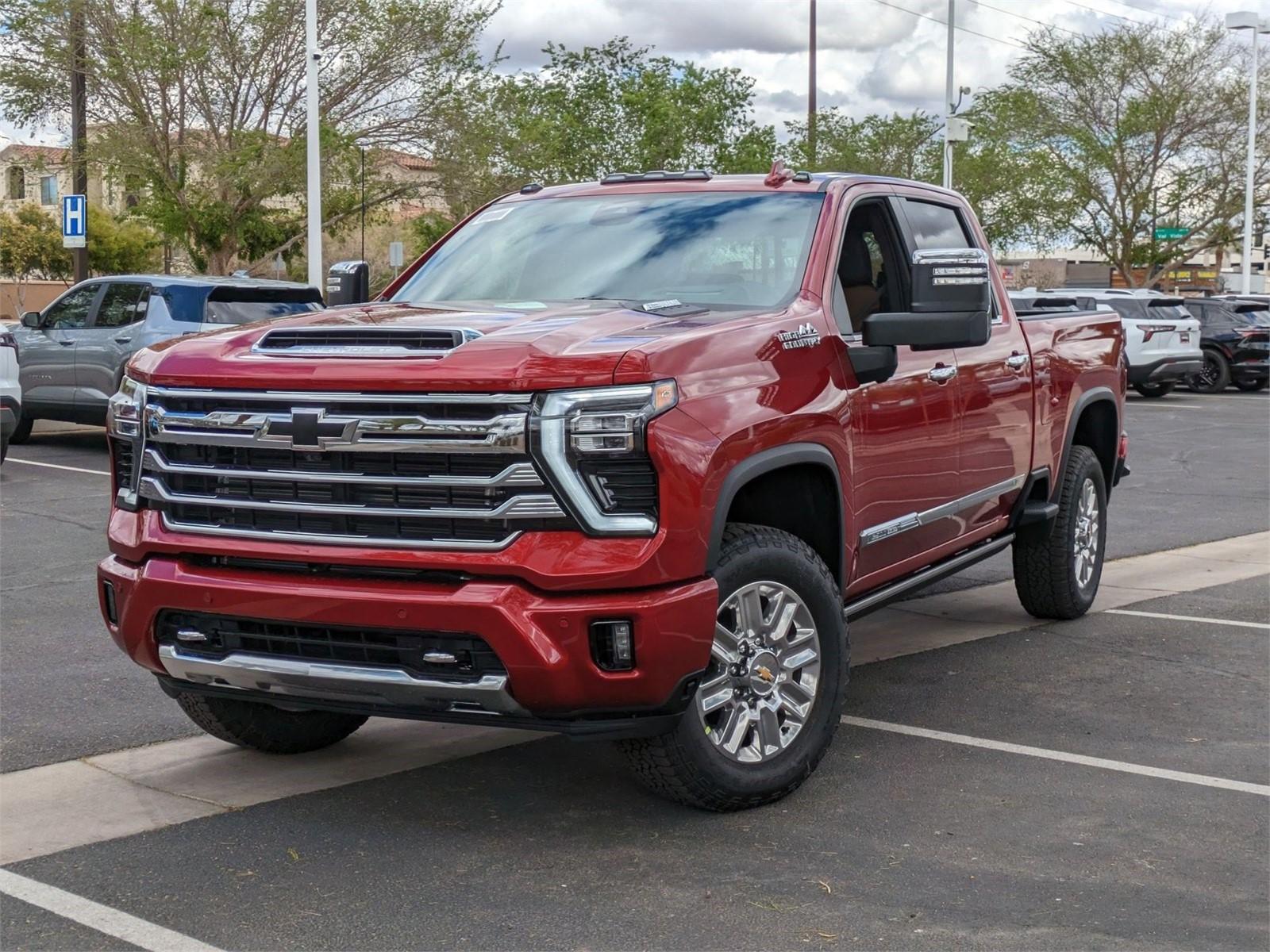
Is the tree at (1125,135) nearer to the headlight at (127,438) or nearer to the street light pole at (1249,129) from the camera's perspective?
the street light pole at (1249,129)

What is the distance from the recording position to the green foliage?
65.2 metres

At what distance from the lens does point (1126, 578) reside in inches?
385

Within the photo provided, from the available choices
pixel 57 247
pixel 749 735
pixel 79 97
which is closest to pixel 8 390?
pixel 749 735

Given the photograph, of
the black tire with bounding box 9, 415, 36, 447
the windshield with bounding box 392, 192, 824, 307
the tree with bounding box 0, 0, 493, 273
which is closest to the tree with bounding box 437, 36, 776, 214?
the tree with bounding box 0, 0, 493, 273

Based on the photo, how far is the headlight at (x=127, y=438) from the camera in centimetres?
495

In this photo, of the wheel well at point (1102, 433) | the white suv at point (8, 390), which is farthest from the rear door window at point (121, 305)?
the wheel well at point (1102, 433)

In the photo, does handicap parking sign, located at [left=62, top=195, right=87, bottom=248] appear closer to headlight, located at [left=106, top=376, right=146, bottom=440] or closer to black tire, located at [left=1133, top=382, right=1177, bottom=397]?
A: black tire, located at [left=1133, top=382, right=1177, bottom=397]

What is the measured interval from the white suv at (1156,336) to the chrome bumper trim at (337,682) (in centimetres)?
2437

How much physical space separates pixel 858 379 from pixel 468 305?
A: 1391mm

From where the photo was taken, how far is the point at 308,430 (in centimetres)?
450

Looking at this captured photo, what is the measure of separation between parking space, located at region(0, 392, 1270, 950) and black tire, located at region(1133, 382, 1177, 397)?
2243 centimetres

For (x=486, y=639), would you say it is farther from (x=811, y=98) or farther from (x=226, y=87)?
(x=811, y=98)

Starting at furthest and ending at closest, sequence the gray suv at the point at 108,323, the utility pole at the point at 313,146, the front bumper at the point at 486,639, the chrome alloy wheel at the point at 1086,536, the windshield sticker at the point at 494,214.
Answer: the utility pole at the point at 313,146
the gray suv at the point at 108,323
the chrome alloy wheel at the point at 1086,536
the windshield sticker at the point at 494,214
the front bumper at the point at 486,639

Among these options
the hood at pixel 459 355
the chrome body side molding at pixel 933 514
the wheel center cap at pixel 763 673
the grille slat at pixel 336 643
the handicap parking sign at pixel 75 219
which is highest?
the handicap parking sign at pixel 75 219
